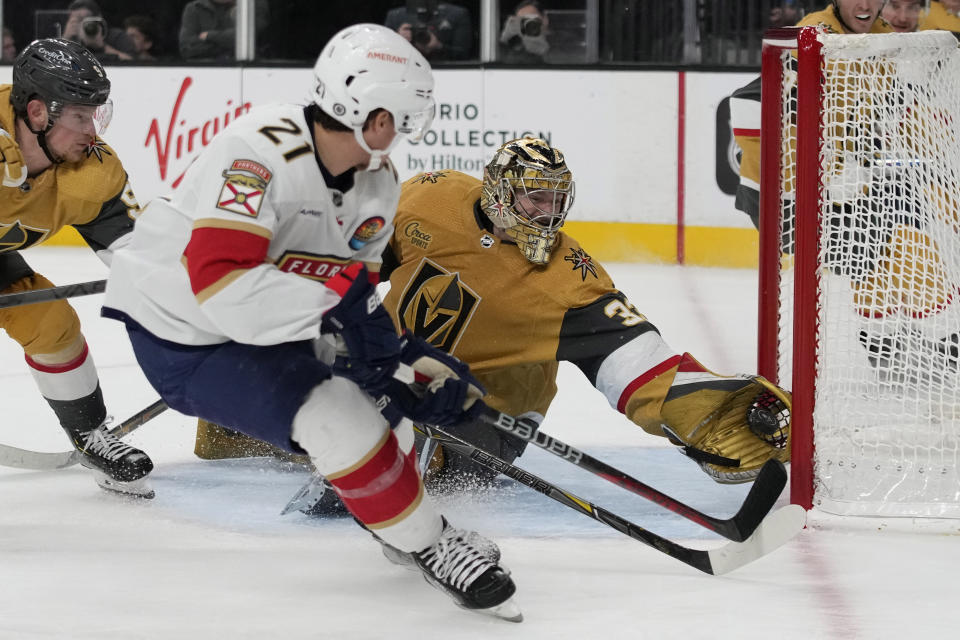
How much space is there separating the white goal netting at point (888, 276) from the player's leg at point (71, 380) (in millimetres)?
1459

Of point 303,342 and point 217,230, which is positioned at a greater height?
point 217,230

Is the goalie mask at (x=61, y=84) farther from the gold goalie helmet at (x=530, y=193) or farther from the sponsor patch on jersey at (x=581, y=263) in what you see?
the sponsor patch on jersey at (x=581, y=263)

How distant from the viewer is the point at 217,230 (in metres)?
2.12

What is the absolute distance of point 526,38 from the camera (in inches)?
261

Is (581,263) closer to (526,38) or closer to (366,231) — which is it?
(366,231)

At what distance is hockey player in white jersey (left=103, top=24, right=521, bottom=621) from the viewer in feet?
6.97

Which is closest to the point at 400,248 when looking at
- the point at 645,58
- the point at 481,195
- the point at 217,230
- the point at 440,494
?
the point at 481,195

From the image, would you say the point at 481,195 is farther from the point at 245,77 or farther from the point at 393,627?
the point at 245,77

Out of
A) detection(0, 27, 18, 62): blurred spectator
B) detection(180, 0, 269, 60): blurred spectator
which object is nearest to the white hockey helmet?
detection(180, 0, 269, 60): blurred spectator

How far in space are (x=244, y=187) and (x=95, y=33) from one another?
543cm

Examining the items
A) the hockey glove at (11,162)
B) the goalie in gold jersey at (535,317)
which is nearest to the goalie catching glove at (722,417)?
the goalie in gold jersey at (535,317)

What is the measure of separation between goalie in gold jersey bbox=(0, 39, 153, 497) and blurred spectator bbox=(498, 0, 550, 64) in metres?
3.75

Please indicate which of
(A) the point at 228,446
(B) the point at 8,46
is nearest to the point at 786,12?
(B) the point at 8,46

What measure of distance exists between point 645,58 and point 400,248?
3767mm
